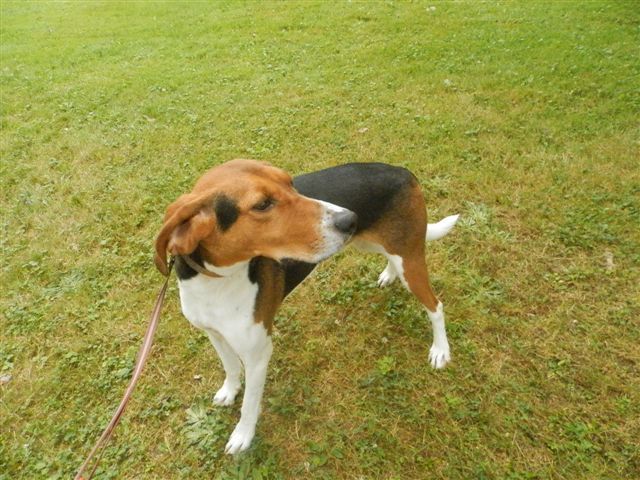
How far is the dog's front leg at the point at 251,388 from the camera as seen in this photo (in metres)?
3.16

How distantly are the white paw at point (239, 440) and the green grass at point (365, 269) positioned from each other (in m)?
0.10

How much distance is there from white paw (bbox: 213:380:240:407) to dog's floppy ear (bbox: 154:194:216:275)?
5.85 feet

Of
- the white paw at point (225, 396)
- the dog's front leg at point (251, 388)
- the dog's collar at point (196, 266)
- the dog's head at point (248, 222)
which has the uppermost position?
the dog's head at point (248, 222)

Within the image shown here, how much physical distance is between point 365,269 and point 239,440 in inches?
83.6

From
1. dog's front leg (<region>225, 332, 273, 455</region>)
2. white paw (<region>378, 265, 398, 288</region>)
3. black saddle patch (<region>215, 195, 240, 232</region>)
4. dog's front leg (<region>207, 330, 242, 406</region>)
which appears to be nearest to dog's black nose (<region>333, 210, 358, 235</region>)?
black saddle patch (<region>215, 195, 240, 232</region>)

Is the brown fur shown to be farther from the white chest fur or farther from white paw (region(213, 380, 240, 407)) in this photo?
white paw (region(213, 380, 240, 407))

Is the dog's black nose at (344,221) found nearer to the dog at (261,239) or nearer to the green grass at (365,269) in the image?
the dog at (261,239)

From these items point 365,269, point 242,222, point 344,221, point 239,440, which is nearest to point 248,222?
point 242,222

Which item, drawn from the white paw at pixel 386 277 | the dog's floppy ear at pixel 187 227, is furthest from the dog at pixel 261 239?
the white paw at pixel 386 277

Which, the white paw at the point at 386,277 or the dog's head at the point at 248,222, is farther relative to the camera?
the white paw at the point at 386,277

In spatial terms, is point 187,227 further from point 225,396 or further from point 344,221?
point 225,396

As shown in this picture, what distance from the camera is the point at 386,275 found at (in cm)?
474

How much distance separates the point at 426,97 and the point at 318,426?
5.73m

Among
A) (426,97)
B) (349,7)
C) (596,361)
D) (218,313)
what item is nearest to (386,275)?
(596,361)
